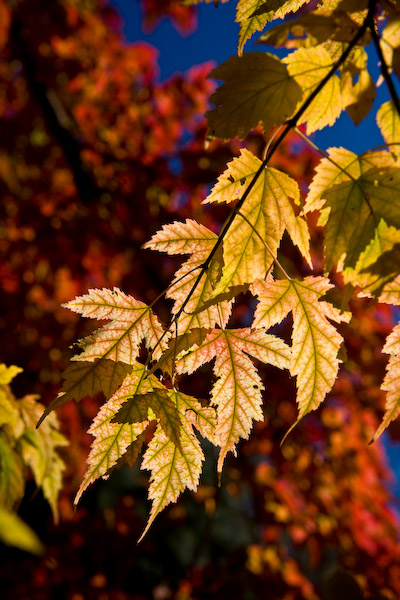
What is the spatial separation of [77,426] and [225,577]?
8.81 feet

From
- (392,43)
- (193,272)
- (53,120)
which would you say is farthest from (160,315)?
(392,43)

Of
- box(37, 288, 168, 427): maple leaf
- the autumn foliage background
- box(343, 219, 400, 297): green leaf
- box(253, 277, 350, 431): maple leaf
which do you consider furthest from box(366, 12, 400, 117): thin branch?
the autumn foliage background

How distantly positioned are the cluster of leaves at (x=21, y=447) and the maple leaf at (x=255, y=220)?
0.97 m

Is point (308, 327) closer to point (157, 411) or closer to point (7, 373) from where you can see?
point (157, 411)

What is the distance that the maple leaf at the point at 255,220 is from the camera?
3.75ft

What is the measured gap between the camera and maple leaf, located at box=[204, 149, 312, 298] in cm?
114

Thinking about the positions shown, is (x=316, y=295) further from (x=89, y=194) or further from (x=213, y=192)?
(x=89, y=194)

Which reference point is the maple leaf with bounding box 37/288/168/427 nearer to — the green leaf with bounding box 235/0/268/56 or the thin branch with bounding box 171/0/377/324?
the thin branch with bounding box 171/0/377/324

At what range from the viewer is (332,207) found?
1041 mm

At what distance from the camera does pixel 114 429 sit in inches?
43.9

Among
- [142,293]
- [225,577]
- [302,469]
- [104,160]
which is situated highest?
[104,160]

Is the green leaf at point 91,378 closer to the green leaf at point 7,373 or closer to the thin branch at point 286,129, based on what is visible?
the thin branch at point 286,129

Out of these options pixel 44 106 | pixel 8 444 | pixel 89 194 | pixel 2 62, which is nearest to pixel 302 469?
pixel 89 194

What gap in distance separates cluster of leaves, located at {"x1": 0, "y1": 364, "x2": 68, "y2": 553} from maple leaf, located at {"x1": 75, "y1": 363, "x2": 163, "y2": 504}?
0.46 meters
